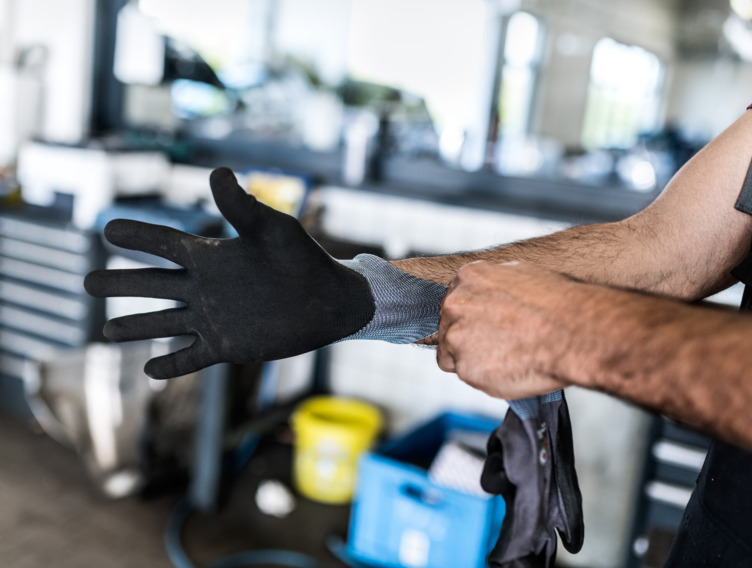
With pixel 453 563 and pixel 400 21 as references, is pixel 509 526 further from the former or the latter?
pixel 400 21

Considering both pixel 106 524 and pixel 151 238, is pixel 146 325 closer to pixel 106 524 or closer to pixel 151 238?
pixel 151 238

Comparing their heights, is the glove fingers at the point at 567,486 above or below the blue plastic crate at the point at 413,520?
above

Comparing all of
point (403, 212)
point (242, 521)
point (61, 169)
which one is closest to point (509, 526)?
point (242, 521)

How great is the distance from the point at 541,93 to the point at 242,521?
6.73 metres

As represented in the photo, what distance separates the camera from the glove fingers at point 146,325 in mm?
858

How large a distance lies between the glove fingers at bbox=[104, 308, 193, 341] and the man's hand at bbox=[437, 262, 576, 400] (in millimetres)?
327

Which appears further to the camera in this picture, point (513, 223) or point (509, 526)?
point (513, 223)

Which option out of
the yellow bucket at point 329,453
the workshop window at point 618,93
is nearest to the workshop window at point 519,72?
the workshop window at point 618,93

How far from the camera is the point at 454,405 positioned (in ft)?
10.1

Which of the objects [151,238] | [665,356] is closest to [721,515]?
[665,356]

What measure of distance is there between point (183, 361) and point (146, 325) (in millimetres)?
64

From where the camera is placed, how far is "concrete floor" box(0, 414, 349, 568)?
239 centimetres

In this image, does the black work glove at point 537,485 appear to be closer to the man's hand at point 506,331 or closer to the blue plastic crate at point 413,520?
the man's hand at point 506,331

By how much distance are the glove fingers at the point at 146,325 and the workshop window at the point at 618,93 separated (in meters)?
8.46
